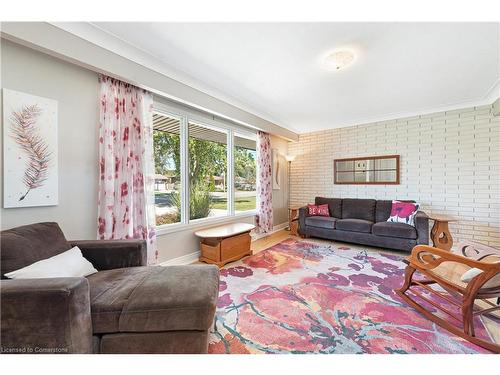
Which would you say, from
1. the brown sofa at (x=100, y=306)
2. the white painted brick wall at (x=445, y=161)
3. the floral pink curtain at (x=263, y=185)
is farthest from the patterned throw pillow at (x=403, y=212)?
the brown sofa at (x=100, y=306)

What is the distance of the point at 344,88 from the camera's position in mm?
2891

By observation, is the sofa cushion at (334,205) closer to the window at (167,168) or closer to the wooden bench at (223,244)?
the wooden bench at (223,244)

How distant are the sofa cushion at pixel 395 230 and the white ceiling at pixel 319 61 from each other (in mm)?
2029

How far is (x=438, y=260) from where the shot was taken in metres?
1.75

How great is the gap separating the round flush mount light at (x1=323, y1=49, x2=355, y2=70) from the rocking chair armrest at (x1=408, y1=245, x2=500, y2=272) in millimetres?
1942

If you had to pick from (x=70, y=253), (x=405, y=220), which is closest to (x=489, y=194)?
(x=405, y=220)

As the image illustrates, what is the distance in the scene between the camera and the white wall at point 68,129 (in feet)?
5.29

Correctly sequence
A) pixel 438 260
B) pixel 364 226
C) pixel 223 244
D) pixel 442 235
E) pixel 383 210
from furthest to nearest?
pixel 383 210 < pixel 364 226 < pixel 442 235 < pixel 223 244 < pixel 438 260

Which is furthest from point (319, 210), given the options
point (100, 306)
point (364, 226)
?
point (100, 306)

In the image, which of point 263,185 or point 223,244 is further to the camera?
point 263,185

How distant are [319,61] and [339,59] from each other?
0.71 ft

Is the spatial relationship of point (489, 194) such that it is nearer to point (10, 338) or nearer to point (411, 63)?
point (411, 63)

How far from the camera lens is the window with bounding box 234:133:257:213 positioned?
400cm

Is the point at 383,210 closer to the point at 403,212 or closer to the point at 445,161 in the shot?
the point at 403,212
